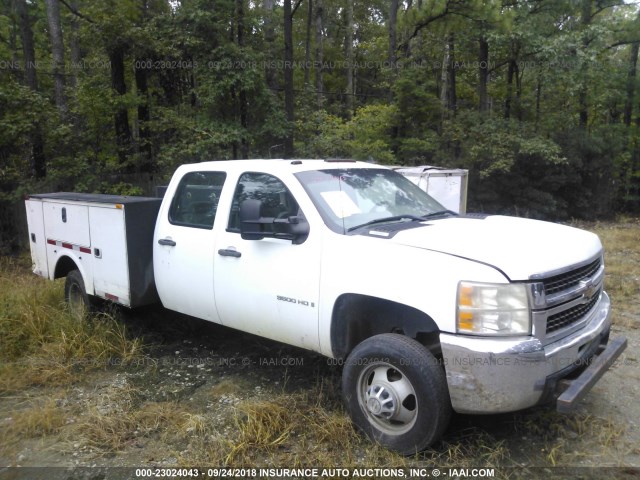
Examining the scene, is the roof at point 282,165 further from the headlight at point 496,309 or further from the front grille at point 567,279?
the front grille at point 567,279

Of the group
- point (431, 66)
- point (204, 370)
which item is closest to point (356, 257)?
point (204, 370)

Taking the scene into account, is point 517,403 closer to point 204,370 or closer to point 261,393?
point 261,393

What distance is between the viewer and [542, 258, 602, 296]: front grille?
318cm

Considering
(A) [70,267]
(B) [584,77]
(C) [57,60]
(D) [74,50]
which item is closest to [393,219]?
(A) [70,267]

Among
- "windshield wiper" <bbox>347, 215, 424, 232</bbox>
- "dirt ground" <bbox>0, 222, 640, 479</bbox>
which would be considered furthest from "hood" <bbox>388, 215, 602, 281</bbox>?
"dirt ground" <bbox>0, 222, 640, 479</bbox>

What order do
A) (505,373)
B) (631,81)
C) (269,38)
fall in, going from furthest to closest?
(631,81) < (269,38) < (505,373)

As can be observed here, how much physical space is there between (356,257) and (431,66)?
1682 cm

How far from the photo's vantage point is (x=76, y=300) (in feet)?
20.2

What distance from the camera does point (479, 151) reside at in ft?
53.1

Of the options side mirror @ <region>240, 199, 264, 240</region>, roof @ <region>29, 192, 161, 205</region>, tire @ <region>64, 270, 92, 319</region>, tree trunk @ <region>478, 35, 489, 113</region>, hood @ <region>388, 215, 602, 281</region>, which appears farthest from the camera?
tree trunk @ <region>478, 35, 489, 113</region>

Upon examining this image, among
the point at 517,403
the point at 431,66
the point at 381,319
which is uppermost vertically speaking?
the point at 431,66

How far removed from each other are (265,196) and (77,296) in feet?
10.4

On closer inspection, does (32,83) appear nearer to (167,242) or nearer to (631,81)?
(167,242)

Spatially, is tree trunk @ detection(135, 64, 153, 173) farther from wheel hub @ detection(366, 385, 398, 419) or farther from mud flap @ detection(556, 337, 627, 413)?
mud flap @ detection(556, 337, 627, 413)
